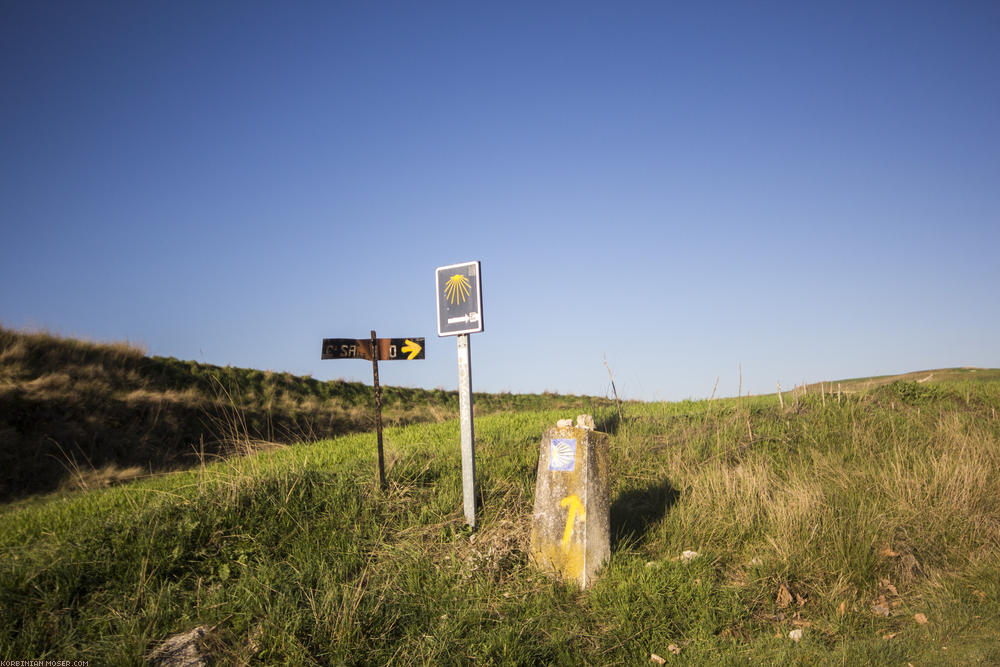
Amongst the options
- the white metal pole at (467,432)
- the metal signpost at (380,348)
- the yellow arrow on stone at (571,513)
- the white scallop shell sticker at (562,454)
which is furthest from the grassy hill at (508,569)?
the metal signpost at (380,348)

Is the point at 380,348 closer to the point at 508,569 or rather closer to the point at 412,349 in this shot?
the point at 412,349

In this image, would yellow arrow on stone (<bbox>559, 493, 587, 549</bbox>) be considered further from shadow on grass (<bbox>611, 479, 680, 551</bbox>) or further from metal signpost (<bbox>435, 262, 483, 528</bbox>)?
metal signpost (<bbox>435, 262, 483, 528</bbox>)

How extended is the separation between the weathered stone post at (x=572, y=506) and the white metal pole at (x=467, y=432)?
36.5 inches

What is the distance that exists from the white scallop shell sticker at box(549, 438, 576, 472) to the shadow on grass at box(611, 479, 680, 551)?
115 centimetres

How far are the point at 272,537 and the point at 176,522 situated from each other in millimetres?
999

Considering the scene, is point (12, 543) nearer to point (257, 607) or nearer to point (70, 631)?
point (70, 631)

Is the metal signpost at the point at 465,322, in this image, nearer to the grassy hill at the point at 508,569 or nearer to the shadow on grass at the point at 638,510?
the grassy hill at the point at 508,569

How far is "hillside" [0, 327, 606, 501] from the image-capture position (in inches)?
476

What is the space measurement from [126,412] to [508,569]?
1304cm

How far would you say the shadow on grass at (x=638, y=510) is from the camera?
21.9 feet

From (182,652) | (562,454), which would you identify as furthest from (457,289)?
(182,652)

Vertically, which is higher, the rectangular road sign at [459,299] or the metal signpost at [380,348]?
the rectangular road sign at [459,299]

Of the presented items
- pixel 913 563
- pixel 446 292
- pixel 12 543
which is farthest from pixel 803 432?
pixel 12 543

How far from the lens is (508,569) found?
602 cm
